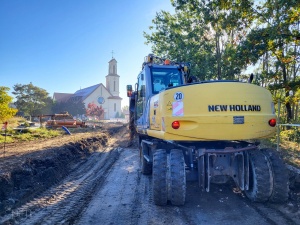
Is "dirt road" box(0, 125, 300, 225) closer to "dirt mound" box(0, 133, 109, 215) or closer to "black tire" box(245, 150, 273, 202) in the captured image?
"black tire" box(245, 150, 273, 202)

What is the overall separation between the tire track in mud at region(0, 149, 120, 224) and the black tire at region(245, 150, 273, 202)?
3.50 metres

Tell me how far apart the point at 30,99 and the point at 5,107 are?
33.2 metres

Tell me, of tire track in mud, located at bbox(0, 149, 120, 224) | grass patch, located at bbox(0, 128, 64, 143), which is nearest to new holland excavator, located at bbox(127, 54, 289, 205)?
tire track in mud, located at bbox(0, 149, 120, 224)

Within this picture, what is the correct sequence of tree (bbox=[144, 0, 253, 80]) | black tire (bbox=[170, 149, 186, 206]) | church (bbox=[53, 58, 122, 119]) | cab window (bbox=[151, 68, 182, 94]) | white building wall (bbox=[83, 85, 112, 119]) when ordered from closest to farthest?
black tire (bbox=[170, 149, 186, 206]) → cab window (bbox=[151, 68, 182, 94]) → tree (bbox=[144, 0, 253, 80]) → white building wall (bbox=[83, 85, 112, 119]) → church (bbox=[53, 58, 122, 119])

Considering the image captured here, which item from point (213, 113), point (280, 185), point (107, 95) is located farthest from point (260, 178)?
point (107, 95)

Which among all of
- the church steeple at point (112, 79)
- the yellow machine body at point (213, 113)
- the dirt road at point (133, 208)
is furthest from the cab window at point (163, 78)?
the church steeple at point (112, 79)

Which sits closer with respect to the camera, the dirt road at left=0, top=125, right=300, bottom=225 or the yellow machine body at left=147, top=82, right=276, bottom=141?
the dirt road at left=0, top=125, right=300, bottom=225

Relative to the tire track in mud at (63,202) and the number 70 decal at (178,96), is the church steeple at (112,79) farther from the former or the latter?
the number 70 decal at (178,96)

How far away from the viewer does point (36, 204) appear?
5.25 m

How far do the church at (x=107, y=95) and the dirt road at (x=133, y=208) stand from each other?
65.4 meters

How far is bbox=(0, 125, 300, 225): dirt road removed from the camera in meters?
4.40

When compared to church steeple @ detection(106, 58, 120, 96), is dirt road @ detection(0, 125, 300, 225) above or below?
below

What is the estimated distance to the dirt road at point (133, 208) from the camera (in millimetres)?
4402

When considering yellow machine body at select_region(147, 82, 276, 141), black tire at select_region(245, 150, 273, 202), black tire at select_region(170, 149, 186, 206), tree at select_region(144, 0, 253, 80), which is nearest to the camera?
yellow machine body at select_region(147, 82, 276, 141)
